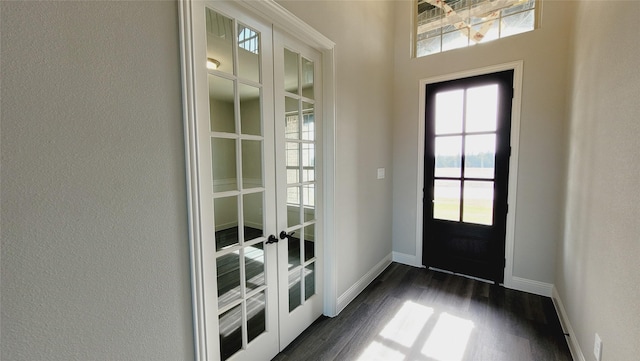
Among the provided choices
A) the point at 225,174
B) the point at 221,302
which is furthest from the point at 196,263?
the point at 225,174

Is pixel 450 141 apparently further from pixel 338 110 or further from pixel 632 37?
pixel 632 37

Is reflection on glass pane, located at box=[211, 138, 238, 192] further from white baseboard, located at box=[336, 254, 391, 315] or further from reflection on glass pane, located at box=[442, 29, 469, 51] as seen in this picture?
reflection on glass pane, located at box=[442, 29, 469, 51]

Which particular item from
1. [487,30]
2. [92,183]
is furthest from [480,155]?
[92,183]

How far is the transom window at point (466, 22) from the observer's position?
2.67m

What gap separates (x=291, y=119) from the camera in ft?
6.29

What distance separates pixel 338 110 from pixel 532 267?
264 cm

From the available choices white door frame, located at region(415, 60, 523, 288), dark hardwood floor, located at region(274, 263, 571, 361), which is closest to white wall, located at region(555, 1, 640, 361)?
dark hardwood floor, located at region(274, 263, 571, 361)

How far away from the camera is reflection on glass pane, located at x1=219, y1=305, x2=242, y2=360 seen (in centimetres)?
156

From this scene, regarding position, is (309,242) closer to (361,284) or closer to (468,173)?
(361,284)

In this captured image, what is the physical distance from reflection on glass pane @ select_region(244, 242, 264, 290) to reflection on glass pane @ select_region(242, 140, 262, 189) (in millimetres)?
416

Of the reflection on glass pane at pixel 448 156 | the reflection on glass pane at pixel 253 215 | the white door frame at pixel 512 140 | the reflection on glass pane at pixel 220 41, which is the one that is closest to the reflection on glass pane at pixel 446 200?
the reflection on glass pane at pixel 448 156

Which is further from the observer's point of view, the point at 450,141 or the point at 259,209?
the point at 450,141

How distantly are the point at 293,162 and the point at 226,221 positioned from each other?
68 cm

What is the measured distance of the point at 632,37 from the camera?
48.1 inches
